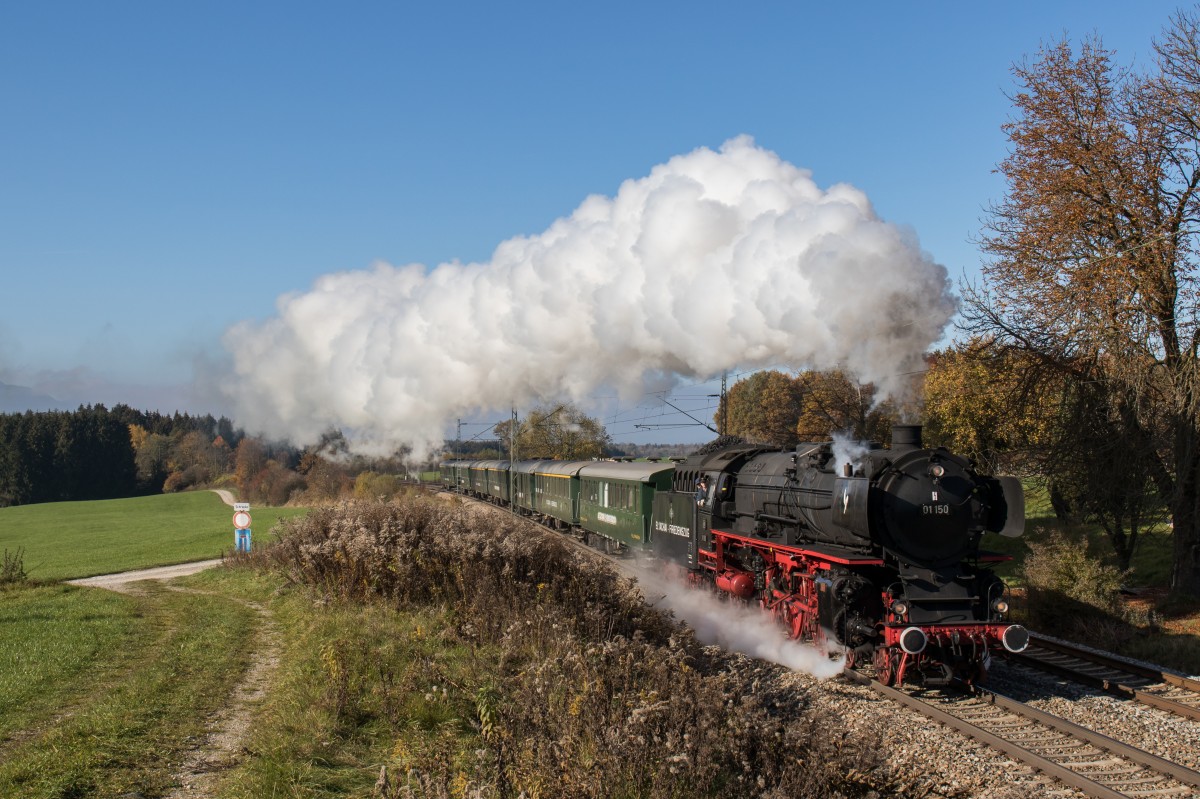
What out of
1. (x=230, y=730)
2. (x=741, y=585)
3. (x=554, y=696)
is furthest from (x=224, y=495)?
(x=554, y=696)

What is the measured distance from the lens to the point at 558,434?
75.6 meters

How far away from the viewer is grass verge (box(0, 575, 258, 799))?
641 centimetres

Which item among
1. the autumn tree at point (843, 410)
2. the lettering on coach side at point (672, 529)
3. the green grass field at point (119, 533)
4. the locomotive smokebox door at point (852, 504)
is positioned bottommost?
the green grass field at point (119, 533)

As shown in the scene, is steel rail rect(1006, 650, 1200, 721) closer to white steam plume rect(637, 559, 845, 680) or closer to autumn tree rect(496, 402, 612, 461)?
white steam plume rect(637, 559, 845, 680)

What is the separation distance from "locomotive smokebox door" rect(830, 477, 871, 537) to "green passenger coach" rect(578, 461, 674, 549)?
10.9 m

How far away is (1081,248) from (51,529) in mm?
53094

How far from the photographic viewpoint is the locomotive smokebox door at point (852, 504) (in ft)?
35.4

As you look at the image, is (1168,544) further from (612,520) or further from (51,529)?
(51,529)

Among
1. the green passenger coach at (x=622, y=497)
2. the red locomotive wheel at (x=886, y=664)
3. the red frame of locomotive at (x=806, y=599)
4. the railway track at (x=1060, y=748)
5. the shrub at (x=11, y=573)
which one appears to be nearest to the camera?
the railway track at (x=1060, y=748)

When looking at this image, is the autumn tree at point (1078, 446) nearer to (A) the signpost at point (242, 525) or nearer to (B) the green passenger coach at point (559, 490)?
(B) the green passenger coach at point (559, 490)

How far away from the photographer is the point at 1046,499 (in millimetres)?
35531

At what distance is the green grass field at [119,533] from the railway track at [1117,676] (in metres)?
19.9

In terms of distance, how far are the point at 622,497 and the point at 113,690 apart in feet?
53.7

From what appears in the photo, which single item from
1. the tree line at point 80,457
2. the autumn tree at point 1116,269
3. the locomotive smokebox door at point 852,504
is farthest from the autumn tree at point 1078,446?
the tree line at point 80,457
